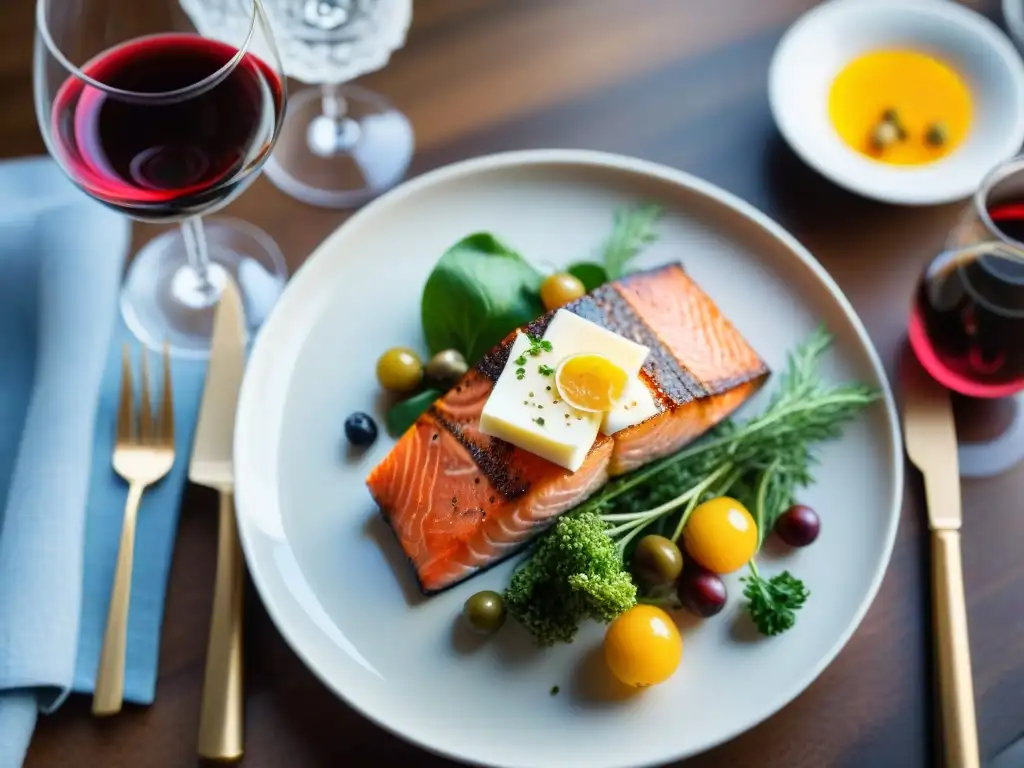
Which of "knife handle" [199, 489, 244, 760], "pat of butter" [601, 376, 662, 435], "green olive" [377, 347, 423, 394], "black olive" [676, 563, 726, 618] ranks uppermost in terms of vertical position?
"pat of butter" [601, 376, 662, 435]

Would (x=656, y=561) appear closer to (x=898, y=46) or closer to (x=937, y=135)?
(x=937, y=135)

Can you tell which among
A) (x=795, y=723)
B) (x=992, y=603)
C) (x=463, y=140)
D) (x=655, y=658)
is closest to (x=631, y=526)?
(x=655, y=658)

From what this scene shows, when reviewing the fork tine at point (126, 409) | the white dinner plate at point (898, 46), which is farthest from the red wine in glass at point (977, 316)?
the fork tine at point (126, 409)

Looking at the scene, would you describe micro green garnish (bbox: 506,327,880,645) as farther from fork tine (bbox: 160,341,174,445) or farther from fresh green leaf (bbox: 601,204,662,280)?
fork tine (bbox: 160,341,174,445)

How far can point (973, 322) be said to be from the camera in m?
1.76

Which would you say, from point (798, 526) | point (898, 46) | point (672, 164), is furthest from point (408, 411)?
point (898, 46)

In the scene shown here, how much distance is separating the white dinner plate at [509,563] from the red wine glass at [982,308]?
0.12 metres

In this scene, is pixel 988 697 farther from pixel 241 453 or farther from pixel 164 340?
pixel 164 340

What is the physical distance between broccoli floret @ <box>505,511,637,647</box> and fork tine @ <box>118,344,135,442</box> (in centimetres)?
73

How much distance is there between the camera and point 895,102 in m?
2.18

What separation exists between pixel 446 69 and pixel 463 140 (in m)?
0.18

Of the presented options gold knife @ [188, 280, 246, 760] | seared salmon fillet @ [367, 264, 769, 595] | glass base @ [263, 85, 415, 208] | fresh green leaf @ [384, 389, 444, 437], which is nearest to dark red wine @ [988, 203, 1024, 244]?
seared salmon fillet @ [367, 264, 769, 595]

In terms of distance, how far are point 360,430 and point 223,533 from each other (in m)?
0.28

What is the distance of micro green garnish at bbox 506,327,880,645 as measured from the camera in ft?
5.00
